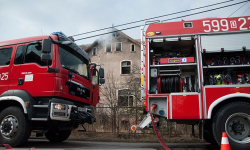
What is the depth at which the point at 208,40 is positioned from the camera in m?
5.16

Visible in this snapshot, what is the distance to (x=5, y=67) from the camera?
5.89 m

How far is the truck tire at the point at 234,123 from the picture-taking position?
4.61 meters

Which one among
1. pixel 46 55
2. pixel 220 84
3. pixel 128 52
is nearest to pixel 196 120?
pixel 220 84

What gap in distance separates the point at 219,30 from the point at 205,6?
583 centimetres

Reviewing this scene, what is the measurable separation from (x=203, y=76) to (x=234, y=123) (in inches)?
48.4

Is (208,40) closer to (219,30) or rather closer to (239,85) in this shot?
(219,30)

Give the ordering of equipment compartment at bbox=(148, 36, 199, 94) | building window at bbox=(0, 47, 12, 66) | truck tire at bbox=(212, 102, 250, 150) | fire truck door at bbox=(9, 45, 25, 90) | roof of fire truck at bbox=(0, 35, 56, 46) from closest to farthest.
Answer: truck tire at bbox=(212, 102, 250, 150) → equipment compartment at bbox=(148, 36, 199, 94) → fire truck door at bbox=(9, 45, 25, 90) → roof of fire truck at bbox=(0, 35, 56, 46) → building window at bbox=(0, 47, 12, 66)

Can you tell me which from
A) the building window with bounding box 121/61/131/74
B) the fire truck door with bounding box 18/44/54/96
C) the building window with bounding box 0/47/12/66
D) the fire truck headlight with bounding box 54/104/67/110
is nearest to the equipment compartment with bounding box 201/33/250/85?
the fire truck headlight with bounding box 54/104/67/110

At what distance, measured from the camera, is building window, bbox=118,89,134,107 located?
499 inches

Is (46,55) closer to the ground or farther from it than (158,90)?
farther from it

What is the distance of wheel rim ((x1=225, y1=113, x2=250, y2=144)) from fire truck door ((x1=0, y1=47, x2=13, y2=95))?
5592 millimetres

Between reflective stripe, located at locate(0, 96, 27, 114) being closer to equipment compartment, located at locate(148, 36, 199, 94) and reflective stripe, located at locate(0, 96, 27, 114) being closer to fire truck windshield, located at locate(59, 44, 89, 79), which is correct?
fire truck windshield, located at locate(59, 44, 89, 79)

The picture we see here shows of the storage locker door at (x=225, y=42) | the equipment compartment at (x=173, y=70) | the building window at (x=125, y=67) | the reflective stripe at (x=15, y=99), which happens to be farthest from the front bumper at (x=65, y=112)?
the building window at (x=125, y=67)

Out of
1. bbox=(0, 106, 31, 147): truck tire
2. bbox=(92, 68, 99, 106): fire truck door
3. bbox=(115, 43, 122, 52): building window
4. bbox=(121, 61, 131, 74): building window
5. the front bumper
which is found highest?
bbox=(115, 43, 122, 52): building window
